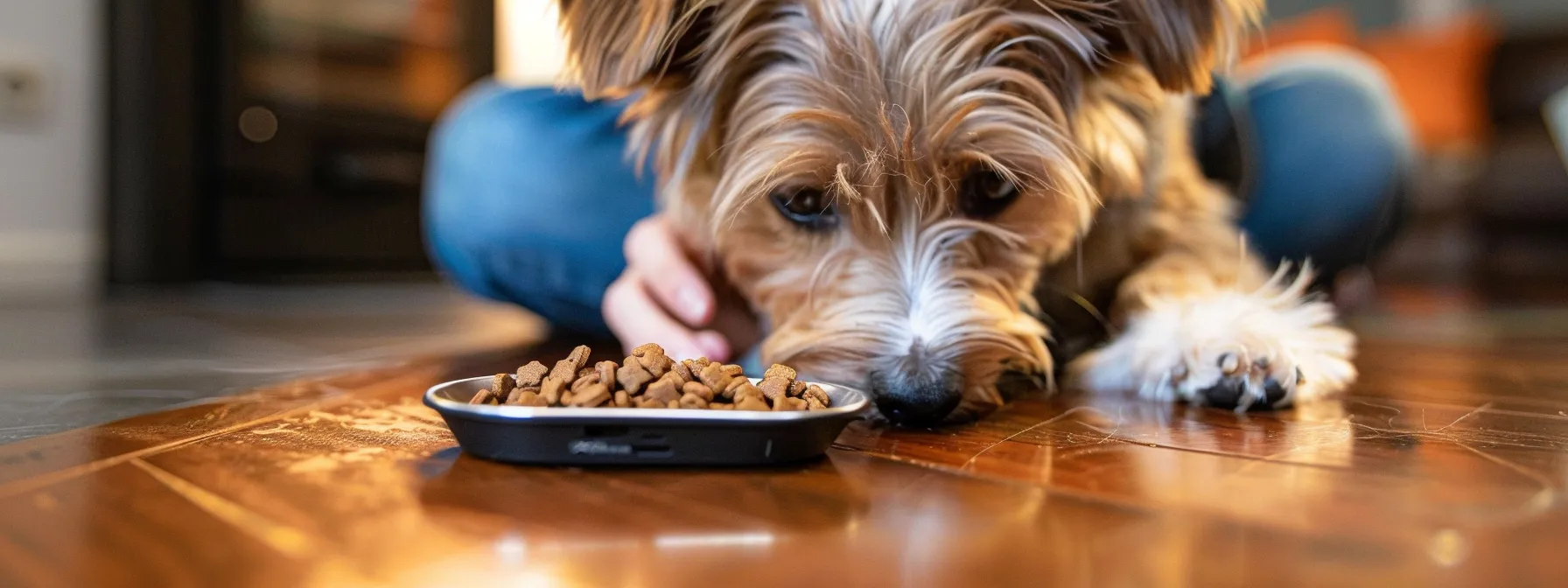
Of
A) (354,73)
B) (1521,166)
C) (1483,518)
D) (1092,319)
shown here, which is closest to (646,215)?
(1092,319)

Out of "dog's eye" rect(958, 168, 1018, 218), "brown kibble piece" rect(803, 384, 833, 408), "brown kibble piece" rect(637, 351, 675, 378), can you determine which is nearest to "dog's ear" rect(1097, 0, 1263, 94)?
"dog's eye" rect(958, 168, 1018, 218)

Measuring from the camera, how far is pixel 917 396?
1334mm

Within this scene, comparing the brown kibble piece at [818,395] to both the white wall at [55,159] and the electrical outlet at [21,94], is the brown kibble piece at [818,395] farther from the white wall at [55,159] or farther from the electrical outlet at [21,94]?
the electrical outlet at [21,94]

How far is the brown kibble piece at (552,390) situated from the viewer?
1.10 metres

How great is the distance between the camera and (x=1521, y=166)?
6.46 metres

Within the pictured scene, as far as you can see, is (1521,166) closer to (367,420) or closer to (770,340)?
(770,340)

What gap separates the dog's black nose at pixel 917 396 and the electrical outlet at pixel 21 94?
449 centimetres

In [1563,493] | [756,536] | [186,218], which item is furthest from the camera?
[186,218]

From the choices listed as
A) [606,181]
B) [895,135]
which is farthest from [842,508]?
[606,181]

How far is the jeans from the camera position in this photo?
7.88 ft

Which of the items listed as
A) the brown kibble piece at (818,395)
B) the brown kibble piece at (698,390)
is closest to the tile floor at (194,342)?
the brown kibble piece at (698,390)

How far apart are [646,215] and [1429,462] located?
1.67 m

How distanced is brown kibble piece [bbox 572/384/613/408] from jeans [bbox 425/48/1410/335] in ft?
3.52

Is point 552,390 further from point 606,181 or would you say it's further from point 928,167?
point 606,181
